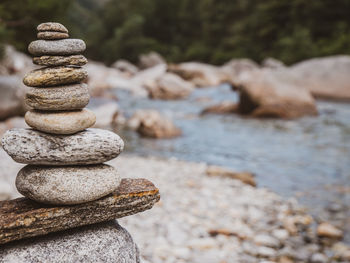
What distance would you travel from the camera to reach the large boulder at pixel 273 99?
13.9 metres

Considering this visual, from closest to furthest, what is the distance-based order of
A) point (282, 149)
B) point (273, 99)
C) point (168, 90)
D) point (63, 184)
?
point (63, 184) → point (282, 149) → point (273, 99) → point (168, 90)

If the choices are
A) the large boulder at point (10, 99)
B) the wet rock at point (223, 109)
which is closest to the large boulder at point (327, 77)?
the wet rock at point (223, 109)

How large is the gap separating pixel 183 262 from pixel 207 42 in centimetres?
4577

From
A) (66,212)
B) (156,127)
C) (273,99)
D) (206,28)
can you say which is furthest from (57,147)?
Result: (206,28)

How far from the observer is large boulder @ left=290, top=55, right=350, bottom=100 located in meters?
17.1

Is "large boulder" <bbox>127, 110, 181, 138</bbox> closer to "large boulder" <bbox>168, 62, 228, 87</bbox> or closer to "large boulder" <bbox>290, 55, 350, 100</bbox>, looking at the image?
"large boulder" <bbox>290, 55, 350, 100</bbox>

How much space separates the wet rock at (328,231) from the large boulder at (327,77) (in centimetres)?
1329

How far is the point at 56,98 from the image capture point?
2535mm

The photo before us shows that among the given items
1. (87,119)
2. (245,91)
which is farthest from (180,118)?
(87,119)

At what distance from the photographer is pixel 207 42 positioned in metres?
47.3

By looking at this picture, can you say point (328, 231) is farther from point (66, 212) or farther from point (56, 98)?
point (56, 98)

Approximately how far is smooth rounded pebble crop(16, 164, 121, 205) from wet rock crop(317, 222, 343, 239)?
3.15 meters

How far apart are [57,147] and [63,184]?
0.87 feet

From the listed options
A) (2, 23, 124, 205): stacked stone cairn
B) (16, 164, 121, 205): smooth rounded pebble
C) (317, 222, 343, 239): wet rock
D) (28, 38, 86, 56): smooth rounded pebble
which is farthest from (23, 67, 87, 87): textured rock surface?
(317, 222, 343, 239): wet rock
